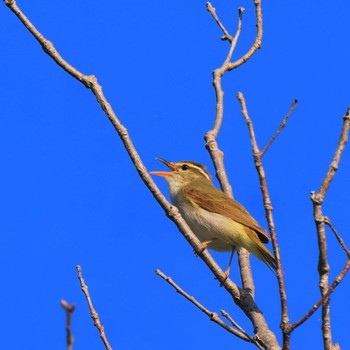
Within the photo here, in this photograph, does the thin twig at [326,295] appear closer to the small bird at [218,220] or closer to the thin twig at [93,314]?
the thin twig at [93,314]

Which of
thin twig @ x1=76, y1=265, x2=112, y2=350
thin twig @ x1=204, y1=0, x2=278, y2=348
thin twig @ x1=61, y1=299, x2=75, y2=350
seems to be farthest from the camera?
thin twig @ x1=204, y1=0, x2=278, y2=348

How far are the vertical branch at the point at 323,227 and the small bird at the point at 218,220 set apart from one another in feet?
13.4

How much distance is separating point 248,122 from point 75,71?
2.14 m

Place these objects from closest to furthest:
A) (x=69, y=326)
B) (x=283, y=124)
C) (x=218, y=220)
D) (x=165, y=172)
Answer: (x=69, y=326), (x=283, y=124), (x=218, y=220), (x=165, y=172)

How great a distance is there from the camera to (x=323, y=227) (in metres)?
4.03

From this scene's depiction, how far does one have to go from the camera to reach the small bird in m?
8.80

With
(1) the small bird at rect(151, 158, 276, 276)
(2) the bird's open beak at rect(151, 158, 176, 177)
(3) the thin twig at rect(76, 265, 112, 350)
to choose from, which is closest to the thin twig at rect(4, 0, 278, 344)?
(3) the thin twig at rect(76, 265, 112, 350)

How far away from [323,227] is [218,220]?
518 centimetres

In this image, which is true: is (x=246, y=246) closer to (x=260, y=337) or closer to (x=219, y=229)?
(x=219, y=229)

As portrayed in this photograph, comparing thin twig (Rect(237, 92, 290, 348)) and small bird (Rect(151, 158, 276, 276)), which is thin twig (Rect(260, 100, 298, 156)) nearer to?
thin twig (Rect(237, 92, 290, 348))

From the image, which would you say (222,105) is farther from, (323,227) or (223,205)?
(323,227)

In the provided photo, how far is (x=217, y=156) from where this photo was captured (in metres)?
8.12

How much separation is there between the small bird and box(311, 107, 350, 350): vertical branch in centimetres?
408

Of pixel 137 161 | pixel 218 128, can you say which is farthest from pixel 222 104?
pixel 137 161
